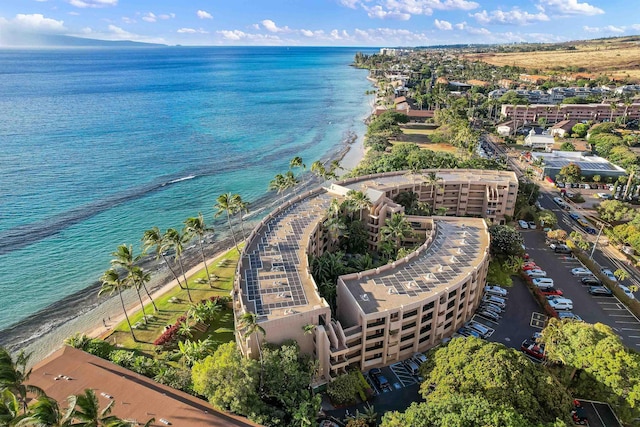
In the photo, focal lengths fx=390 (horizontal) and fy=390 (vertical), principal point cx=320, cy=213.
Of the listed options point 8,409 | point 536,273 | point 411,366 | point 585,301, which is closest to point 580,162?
point 536,273

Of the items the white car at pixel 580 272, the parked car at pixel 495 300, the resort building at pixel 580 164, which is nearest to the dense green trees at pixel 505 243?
the white car at pixel 580 272

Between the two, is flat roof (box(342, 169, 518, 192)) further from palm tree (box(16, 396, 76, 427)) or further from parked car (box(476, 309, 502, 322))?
palm tree (box(16, 396, 76, 427))

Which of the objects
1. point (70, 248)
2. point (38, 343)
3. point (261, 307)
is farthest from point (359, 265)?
point (70, 248)

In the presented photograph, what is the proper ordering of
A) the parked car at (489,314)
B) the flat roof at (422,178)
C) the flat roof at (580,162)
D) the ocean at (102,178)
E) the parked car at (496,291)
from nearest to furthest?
the parked car at (489,314) → the parked car at (496,291) → the ocean at (102,178) → the flat roof at (422,178) → the flat roof at (580,162)

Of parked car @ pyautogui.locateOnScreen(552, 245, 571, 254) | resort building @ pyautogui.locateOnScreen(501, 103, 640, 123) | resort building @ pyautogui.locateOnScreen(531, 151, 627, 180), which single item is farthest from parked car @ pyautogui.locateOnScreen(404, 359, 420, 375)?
resort building @ pyautogui.locateOnScreen(501, 103, 640, 123)

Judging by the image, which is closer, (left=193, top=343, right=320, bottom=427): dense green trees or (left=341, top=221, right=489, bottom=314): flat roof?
(left=193, top=343, right=320, bottom=427): dense green trees

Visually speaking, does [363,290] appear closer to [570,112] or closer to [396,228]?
[396,228]

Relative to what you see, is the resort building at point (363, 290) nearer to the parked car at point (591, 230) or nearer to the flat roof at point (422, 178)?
the flat roof at point (422, 178)
